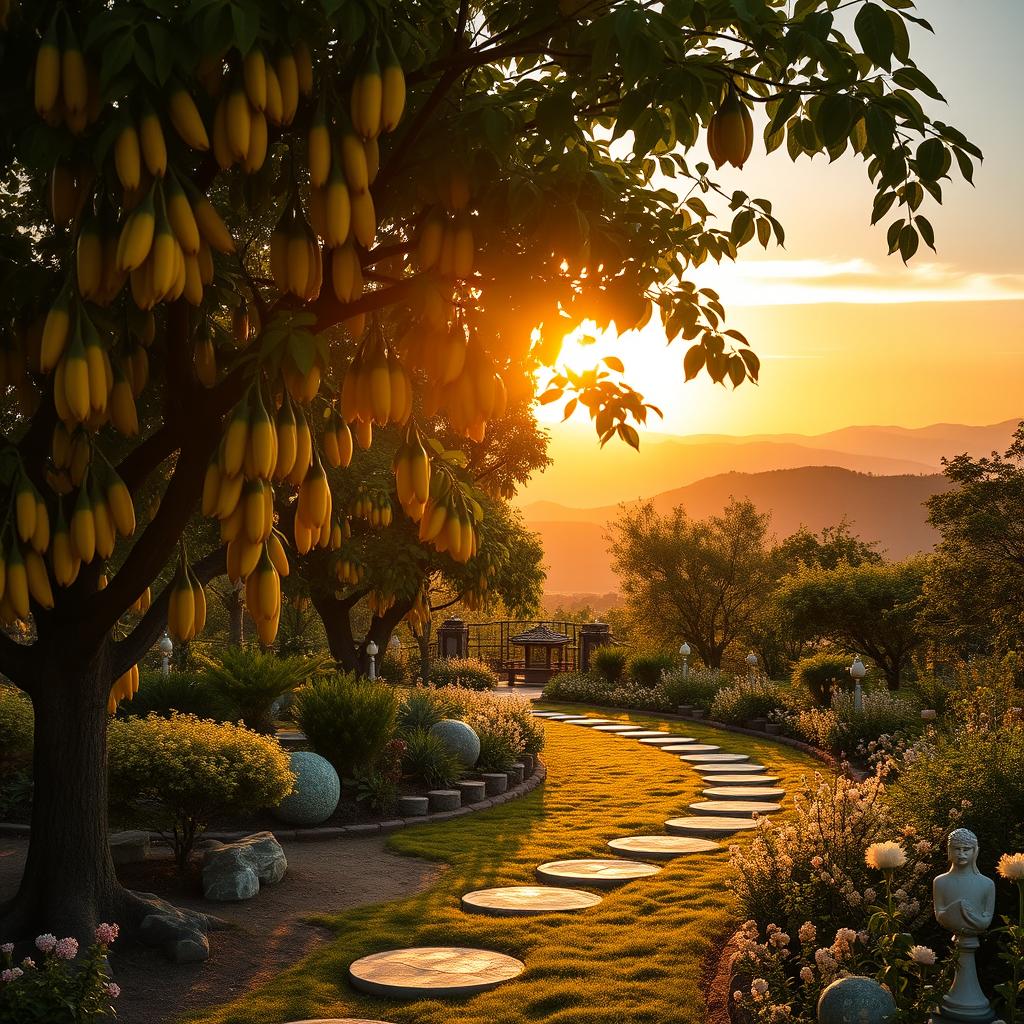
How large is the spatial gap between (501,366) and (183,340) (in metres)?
1.49

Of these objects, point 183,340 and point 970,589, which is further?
point 970,589

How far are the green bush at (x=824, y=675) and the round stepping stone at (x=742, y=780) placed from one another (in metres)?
4.90

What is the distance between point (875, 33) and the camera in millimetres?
2961

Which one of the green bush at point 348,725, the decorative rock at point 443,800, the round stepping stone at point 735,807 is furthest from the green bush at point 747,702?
the green bush at point 348,725

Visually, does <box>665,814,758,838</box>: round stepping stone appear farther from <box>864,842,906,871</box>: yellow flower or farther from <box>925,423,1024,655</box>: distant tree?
<box>925,423,1024,655</box>: distant tree

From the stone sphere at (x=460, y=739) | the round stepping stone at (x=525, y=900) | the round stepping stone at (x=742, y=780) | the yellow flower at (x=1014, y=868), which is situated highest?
the yellow flower at (x=1014, y=868)

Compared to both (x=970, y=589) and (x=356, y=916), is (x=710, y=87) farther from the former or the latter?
(x=970, y=589)

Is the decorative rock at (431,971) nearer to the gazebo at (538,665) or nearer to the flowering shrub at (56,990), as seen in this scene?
the flowering shrub at (56,990)

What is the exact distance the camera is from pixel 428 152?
3.92m

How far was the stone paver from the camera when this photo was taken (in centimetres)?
1465

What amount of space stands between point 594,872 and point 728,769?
5.86m

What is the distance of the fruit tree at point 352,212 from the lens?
309cm

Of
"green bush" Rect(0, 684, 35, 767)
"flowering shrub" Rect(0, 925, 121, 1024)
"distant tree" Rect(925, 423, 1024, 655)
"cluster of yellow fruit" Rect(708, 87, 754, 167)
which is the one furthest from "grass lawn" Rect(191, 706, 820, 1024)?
"distant tree" Rect(925, 423, 1024, 655)

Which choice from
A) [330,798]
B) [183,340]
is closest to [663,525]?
[330,798]
